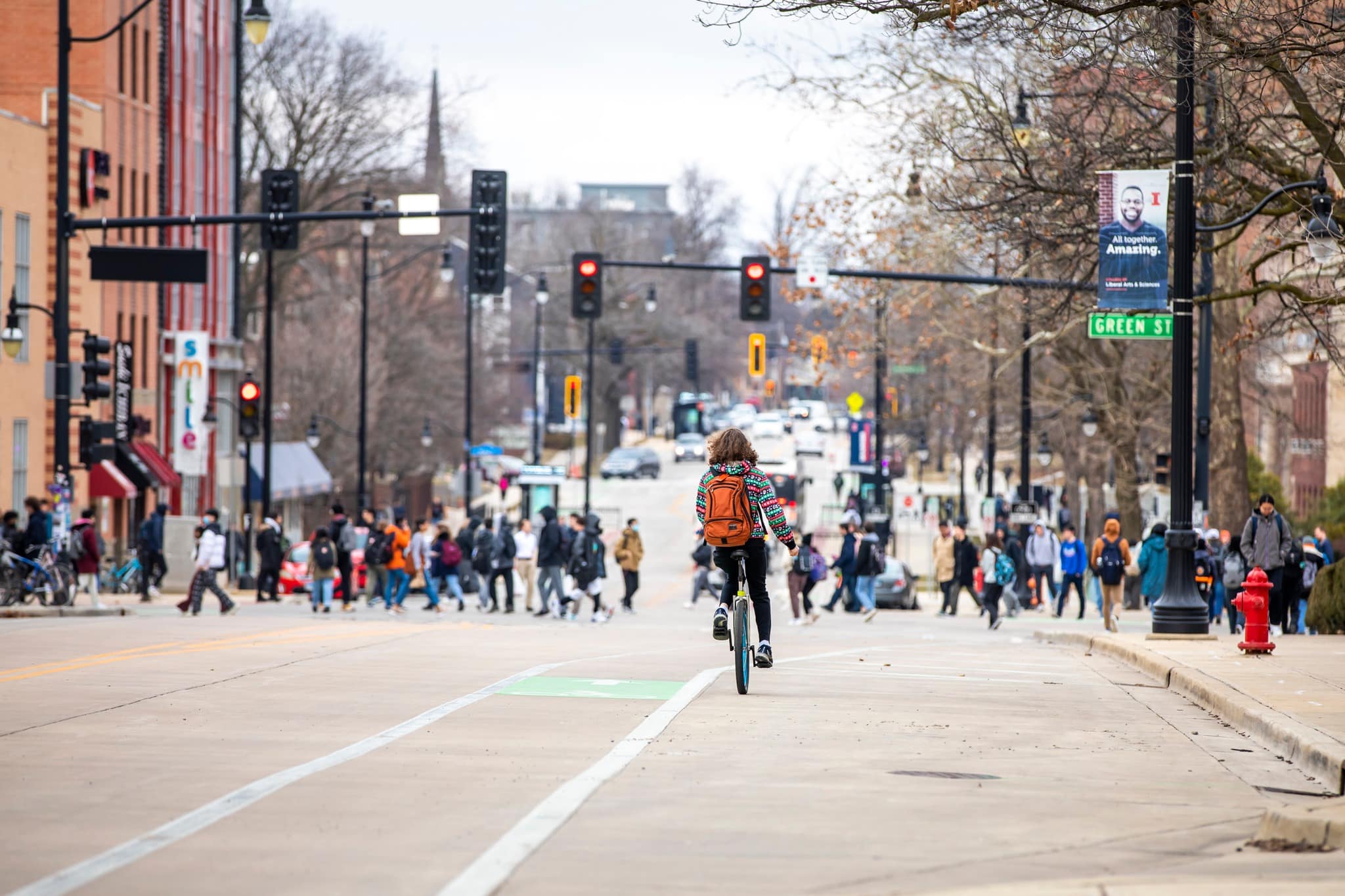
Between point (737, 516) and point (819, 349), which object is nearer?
point (737, 516)

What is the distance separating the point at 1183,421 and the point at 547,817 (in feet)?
42.5

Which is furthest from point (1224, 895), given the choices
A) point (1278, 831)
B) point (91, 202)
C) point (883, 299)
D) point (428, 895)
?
point (91, 202)

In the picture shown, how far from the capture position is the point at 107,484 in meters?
43.3

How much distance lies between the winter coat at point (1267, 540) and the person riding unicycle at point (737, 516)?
40.0 feet

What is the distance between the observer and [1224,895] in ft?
22.2

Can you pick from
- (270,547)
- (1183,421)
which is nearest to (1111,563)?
(1183,421)

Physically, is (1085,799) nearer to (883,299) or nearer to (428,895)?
(428,895)

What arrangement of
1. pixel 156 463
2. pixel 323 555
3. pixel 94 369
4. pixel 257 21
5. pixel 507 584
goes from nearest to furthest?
1. pixel 257 21
2. pixel 94 369
3. pixel 323 555
4. pixel 507 584
5. pixel 156 463

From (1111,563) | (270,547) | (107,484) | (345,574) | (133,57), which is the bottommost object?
(345,574)

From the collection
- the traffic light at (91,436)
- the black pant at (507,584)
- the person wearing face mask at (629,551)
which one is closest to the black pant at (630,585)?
the person wearing face mask at (629,551)

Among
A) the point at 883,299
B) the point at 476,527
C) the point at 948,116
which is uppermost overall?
the point at 948,116

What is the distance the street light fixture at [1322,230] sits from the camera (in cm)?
1816

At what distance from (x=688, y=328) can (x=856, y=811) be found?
102m

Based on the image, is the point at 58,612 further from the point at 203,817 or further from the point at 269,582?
the point at 203,817
